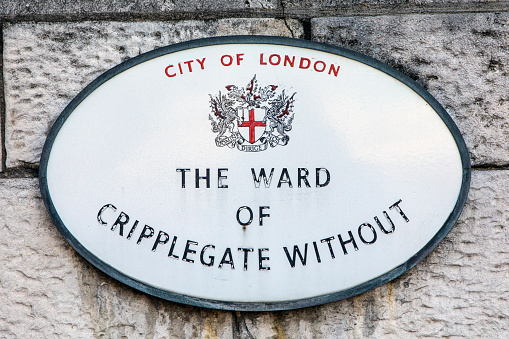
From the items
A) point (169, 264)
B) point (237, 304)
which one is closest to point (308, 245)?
point (237, 304)

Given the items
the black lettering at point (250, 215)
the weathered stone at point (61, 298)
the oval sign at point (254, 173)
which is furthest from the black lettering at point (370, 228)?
the weathered stone at point (61, 298)

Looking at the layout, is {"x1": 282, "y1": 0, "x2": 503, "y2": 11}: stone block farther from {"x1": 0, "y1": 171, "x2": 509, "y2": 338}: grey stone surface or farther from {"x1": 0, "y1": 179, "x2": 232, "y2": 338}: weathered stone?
{"x1": 0, "y1": 179, "x2": 232, "y2": 338}: weathered stone

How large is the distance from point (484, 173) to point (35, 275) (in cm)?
115

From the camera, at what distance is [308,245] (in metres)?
1.49

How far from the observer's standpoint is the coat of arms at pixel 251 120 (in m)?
1.54

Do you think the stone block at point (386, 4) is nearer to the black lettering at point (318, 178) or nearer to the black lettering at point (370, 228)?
the black lettering at point (318, 178)

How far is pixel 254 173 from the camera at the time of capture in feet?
5.00

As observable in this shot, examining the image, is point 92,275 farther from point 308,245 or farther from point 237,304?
point 308,245

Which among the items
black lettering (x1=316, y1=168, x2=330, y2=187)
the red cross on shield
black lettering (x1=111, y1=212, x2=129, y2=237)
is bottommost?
black lettering (x1=111, y1=212, x2=129, y2=237)

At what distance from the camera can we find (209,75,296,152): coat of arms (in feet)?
5.04

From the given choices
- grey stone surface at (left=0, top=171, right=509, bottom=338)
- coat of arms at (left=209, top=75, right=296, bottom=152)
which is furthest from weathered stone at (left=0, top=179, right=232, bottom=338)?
coat of arms at (left=209, top=75, right=296, bottom=152)

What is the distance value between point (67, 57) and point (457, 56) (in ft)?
3.27

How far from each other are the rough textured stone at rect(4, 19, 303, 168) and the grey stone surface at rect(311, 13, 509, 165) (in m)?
0.17

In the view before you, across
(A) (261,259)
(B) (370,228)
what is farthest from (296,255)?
(B) (370,228)
